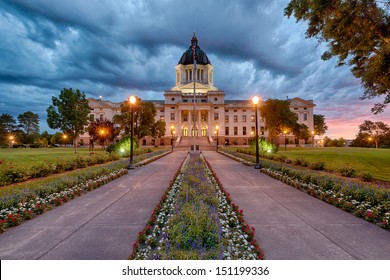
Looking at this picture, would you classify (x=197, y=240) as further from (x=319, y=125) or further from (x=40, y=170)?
(x=319, y=125)

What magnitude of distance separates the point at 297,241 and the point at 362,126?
101m

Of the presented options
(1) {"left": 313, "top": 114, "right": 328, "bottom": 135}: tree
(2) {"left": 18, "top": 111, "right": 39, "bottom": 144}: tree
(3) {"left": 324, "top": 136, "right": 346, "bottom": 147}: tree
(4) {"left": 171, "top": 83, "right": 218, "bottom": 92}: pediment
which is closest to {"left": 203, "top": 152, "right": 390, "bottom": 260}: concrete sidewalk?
(4) {"left": 171, "top": 83, "right": 218, "bottom": 92}: pediment

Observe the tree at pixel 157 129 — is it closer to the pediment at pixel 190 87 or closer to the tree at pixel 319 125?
the pediment at pixel 190 87

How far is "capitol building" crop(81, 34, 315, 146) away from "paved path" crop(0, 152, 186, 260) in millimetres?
60919

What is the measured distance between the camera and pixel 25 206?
606 cm

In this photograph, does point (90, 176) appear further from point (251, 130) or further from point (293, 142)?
point (293, 142)

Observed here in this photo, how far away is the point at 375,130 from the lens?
77625mm

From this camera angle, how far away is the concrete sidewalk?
3.67 metres

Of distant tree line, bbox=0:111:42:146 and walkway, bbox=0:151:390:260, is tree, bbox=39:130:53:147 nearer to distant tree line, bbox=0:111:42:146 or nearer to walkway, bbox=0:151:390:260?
distant tree line, bbox=0:111:42:146

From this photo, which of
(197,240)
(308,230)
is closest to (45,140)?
(197,240)

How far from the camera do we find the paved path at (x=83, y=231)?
371 cm

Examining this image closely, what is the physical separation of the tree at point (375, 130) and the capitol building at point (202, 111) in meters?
22.2

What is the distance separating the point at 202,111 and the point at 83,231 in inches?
2650

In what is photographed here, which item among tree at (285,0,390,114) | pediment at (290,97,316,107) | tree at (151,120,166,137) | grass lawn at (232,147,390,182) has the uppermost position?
pediment at (290,97,316,107)
